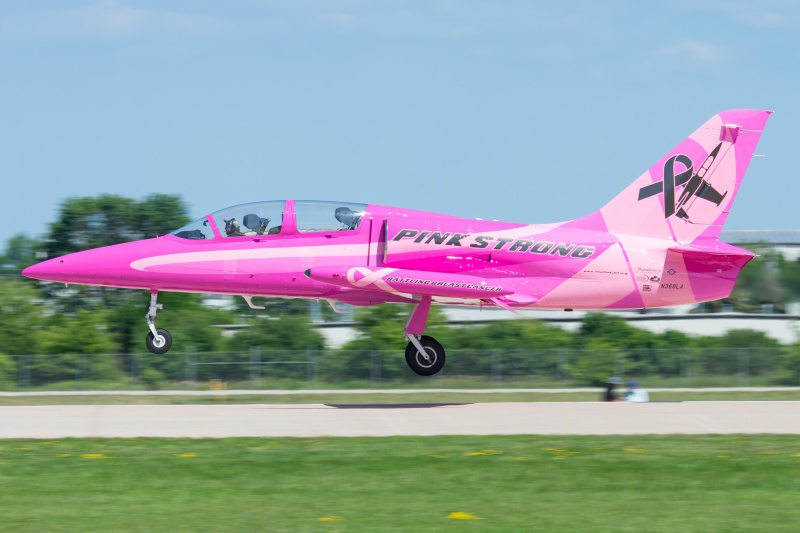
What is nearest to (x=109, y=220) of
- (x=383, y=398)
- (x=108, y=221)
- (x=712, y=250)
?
(x=108, y=221)

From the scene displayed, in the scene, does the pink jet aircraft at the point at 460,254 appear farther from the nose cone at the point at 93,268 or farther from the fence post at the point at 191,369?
the fence post at the point at 191,369

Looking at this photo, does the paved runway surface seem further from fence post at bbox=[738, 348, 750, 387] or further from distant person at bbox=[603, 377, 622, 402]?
fence post at bbox=[738, 348, 750, 387]

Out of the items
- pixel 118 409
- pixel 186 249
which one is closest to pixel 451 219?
pixel 186 249

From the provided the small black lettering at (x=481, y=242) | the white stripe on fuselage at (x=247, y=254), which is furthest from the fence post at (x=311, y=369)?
the small black lettering at (x=481, y=242)

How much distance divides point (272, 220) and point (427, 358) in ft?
13.7

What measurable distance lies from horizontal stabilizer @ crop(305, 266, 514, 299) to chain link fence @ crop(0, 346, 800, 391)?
13.5 m

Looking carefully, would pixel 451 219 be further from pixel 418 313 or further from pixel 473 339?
pixel 473 339

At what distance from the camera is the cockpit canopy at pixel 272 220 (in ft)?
70.8

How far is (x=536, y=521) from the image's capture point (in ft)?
36.3

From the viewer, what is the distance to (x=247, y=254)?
21594mm

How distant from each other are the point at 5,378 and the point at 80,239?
22.5 metres

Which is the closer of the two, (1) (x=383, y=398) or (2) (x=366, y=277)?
(2) (x=366, y=277)

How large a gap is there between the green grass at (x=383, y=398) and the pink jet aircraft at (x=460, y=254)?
12.5 ft

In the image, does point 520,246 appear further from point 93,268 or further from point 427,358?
point 93,268
